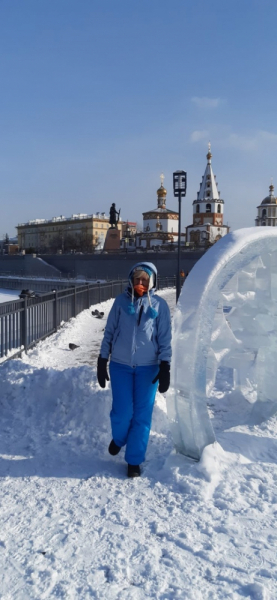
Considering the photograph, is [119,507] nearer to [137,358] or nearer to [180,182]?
[137,358]

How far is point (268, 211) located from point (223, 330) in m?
90.4

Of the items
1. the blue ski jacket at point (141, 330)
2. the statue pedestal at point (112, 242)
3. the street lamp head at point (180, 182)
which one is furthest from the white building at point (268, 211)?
the blue ski jacket at point (141, 330)

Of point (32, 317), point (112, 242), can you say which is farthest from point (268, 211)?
point (32, 317)

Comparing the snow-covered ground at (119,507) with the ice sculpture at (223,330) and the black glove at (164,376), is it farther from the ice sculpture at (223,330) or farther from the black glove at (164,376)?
the black glove at (164,376)

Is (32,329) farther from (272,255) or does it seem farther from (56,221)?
(56,221)

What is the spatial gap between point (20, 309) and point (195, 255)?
36.9 m

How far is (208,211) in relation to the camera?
81.9 metres

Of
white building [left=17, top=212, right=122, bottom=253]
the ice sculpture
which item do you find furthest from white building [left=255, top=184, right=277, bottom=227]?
the ice sculpture

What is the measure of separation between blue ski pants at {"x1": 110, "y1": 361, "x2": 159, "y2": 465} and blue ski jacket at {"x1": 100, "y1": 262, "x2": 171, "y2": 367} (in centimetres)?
9

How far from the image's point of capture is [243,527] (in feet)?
9.95

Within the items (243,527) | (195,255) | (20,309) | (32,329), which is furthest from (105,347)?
(195,255)

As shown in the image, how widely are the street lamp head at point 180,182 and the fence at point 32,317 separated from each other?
6.06 m

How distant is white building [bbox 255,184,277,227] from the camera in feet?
290

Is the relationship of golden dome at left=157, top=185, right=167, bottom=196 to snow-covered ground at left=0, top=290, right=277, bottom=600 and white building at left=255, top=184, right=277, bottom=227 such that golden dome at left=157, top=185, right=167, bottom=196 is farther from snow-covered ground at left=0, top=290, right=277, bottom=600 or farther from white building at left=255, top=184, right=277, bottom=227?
snow-covered ground at left=0, top=290, right=277, bottom=600
